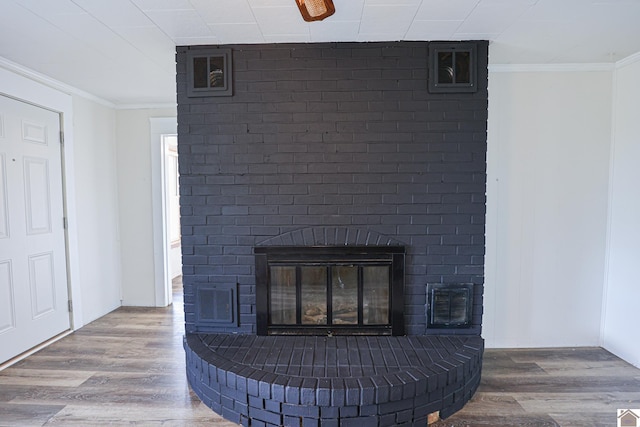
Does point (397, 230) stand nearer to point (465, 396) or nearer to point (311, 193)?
point (311, 193)

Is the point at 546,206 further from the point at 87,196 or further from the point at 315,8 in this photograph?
the point at 87,196

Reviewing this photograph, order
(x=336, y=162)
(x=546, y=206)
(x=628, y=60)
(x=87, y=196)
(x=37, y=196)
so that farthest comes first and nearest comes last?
1. (x=87, y=196)
2. (x=37, y=196)
3. (x=546, y=206)
4. (x=628, y=60)
5. (x=336, y=162)

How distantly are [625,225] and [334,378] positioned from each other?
2599 mm

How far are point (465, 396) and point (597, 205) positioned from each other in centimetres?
197

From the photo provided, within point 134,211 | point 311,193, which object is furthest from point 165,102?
point 311,193

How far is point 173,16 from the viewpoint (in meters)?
2.04

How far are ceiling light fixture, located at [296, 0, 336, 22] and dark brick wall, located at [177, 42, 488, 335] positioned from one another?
77cm

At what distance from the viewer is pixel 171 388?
235 cm

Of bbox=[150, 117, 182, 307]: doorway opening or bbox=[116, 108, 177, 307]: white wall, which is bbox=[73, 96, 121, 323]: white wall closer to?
bbox=[116, 108, 177, 307]: white wall

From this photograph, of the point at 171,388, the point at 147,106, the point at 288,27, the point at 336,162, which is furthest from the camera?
the point at 147,106

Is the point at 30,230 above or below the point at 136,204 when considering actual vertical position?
below

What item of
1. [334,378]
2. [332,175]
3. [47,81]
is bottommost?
[334,378]

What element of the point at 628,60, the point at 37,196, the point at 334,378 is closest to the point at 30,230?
the point at 37,196

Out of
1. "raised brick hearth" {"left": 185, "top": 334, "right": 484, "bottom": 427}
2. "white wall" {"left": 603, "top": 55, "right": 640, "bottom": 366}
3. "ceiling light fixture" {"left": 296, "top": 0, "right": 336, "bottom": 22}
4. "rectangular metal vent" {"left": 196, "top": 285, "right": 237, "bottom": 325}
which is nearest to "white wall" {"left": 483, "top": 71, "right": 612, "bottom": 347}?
"white wall" {"left": 603, "top": 55, "right": 640, "bottom": 366}
